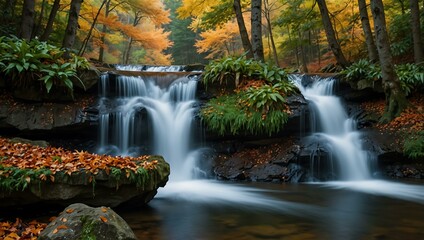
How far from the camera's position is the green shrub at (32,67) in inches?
316

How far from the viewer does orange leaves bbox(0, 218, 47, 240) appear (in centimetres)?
333

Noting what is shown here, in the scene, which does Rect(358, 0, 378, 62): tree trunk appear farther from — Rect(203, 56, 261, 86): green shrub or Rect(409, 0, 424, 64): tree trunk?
Rect(203, 56, 261, 86): green shrub

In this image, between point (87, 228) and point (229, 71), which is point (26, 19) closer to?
point (229, 71)

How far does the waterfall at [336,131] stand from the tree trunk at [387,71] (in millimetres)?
1119

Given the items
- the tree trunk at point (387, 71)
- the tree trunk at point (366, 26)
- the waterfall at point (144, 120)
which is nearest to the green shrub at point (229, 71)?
the waterfall at point (144, 120)

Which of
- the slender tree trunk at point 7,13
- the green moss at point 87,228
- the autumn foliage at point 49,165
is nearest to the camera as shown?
the green moss at point 87,228

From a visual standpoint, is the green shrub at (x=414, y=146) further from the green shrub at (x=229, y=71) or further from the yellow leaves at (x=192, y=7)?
the yellow leaves at (x=192, y=7)

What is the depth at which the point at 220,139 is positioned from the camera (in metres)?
9.10

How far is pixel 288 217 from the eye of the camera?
471 centimetres

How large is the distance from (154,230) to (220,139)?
5191 mm

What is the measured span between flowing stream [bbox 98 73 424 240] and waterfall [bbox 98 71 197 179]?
0.09 feet

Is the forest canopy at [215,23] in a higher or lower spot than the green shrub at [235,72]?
higher

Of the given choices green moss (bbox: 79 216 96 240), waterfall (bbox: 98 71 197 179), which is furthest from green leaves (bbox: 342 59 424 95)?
green moss (bbox: 79 216 96 240)

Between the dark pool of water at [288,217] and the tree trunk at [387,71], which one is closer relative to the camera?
the dark pool of water at [288,217]
